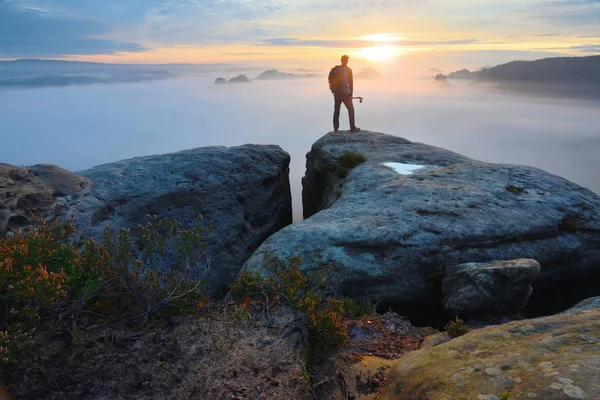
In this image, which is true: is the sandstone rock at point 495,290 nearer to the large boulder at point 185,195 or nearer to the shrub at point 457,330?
the shrub at point 457,330

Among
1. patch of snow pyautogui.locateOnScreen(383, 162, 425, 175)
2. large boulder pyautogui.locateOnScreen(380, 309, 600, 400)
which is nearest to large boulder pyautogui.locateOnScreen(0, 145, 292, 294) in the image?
Result: patch of snow pyautogui.locateOnScreen(383, 162, 425, 175)

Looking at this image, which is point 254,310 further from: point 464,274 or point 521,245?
point 521,245

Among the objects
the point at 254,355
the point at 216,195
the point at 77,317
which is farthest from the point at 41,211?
the point at 254,355

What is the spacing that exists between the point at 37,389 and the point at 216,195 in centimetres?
1368

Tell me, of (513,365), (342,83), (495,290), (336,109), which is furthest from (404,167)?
(513,365)

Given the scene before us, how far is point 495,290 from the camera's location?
32.8 ft

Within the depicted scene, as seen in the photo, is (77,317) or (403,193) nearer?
(77,317)

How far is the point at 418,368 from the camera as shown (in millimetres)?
6398

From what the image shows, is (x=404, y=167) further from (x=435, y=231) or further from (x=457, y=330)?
(x=457, y=330)

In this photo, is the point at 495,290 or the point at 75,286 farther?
the point at 495,290

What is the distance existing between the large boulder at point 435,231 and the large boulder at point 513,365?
3.48 metres

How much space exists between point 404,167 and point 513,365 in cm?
1498

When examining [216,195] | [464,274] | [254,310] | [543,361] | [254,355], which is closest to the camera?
[543,361]

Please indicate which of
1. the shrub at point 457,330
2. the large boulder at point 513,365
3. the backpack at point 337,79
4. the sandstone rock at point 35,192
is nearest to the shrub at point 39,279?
the large boulder at point 513,365
